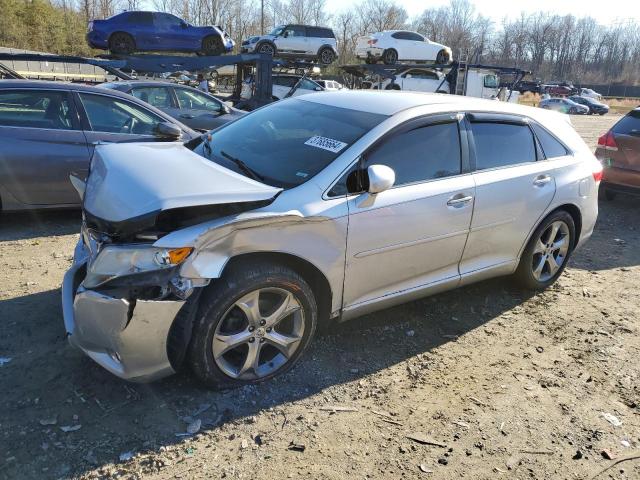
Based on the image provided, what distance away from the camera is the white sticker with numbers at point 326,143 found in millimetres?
3246

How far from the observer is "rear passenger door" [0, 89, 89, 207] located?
5.14 meters

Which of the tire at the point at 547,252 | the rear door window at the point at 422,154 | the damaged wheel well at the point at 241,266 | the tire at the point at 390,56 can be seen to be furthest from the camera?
the tire at the point at 390,56

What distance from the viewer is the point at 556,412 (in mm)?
3068

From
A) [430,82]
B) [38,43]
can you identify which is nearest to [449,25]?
[38,43]

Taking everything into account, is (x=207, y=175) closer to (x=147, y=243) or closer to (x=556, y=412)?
(x=147, y=243)

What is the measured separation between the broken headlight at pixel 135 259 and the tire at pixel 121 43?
15.6 metres

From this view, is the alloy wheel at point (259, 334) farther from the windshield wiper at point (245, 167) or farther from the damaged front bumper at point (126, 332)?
the windshield wiper at point (245, 167)

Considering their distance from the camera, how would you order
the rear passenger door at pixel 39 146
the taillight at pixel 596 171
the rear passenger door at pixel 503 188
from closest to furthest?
1. the rear passenger door at pixel 503 188
2. the taillight at pixel 596 171
3. the rear passenger door at pixel 39 146

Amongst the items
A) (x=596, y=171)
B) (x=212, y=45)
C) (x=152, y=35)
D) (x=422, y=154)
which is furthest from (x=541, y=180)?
(x=212, y=45)

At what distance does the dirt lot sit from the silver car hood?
102cm

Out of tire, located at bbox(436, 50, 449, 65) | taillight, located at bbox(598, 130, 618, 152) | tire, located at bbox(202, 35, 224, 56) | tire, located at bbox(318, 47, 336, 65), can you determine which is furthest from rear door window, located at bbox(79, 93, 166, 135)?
tire, located at bbox(436, 50, 449, 65)

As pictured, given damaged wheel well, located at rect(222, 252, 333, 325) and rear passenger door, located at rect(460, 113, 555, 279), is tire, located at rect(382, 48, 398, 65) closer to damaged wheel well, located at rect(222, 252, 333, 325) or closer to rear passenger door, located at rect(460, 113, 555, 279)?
rear passenger door, located at rect(460, 113, 555, 279)

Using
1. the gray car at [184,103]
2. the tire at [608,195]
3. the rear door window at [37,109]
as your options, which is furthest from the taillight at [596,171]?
the gray car at [184,103]

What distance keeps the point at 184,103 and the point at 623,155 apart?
7.36 m
